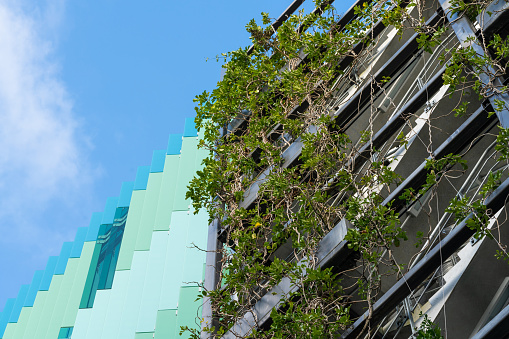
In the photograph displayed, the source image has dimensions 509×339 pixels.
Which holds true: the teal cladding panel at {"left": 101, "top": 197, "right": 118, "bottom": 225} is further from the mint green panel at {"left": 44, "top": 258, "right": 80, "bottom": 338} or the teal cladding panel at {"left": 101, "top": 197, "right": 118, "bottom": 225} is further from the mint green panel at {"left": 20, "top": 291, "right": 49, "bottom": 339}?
the mint green panel at {"left": 20, "top": 291, "right": 49, "bottom": 339}

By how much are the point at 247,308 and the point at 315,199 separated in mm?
1722

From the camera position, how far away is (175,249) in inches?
679

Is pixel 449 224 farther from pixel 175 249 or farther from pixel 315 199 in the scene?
pixel 175 249

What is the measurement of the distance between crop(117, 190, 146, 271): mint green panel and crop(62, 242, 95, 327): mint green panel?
293cm

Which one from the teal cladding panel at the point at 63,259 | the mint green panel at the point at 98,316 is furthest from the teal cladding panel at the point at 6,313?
the mint green panel at the point at 98,316

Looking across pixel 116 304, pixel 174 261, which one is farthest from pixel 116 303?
pixel 174 261

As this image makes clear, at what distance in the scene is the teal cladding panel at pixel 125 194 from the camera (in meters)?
21.0

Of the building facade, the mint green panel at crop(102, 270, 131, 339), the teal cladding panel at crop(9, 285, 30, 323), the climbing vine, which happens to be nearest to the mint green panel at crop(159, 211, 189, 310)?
the building facade

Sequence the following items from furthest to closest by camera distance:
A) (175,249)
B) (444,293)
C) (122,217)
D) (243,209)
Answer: (122,217) → (175,249) → (243,209) → (444,293)

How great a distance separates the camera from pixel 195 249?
1711cm

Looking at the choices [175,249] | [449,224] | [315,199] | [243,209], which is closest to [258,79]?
[243,209]

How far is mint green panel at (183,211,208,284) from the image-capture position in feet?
54.0

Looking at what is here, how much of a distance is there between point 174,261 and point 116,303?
6.12ft

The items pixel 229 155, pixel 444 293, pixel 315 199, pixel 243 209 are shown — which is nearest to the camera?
pixel 444 293
